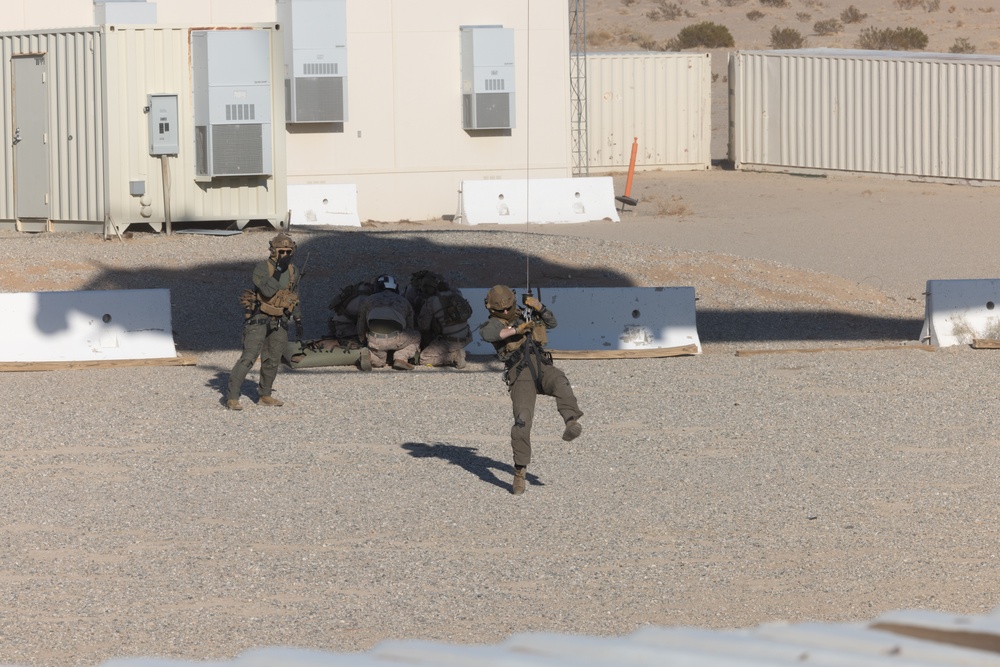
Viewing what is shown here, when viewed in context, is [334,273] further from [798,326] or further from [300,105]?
[300,105]

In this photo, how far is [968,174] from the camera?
30.4 metres

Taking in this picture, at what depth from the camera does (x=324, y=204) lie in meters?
24.3

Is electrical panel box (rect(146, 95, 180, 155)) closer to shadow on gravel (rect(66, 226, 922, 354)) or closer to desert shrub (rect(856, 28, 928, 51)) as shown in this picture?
shadow on gravel (rect(66, 226, 922, 354))

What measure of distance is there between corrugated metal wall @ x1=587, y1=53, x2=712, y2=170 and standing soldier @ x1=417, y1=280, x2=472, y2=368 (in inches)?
810

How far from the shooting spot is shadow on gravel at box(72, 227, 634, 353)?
56.3 ft

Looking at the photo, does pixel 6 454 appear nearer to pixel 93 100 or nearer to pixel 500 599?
pixel 500 599

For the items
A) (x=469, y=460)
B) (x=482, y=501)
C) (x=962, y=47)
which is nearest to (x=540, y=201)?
(x=469, y=460)

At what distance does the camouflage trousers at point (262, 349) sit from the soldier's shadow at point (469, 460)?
173 cm

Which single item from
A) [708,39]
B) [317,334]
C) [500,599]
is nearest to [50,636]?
[500,599]

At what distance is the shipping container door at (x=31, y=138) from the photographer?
21391 mm

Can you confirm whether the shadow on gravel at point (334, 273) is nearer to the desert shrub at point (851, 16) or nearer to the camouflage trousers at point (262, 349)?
the camouflage trousers at point (262, 349)

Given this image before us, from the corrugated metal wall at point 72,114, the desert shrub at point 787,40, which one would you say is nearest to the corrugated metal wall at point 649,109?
the corrugated metal wall at point 72,114

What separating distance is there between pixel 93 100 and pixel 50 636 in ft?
50.7

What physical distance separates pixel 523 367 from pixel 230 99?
13356mm
